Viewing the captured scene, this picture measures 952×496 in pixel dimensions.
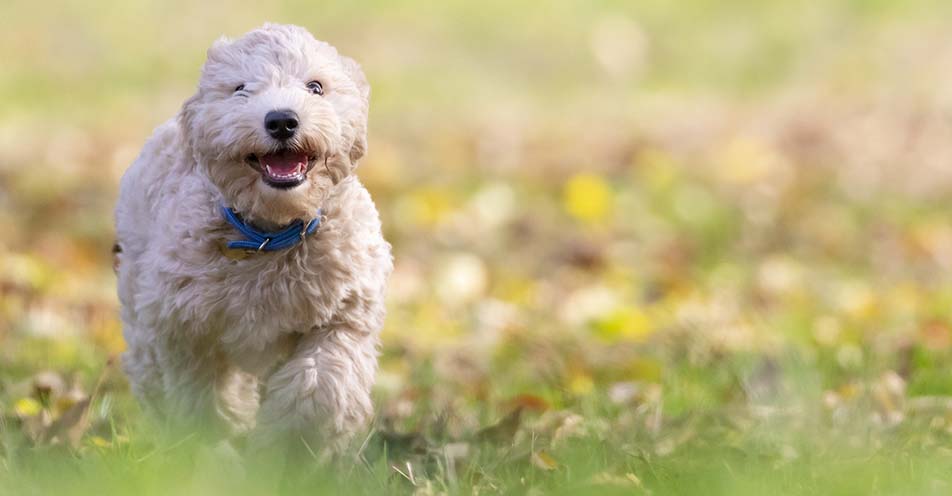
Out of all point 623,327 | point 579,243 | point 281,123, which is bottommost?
point 579,243

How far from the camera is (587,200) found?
8.70m

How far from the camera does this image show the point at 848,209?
29.6 ft

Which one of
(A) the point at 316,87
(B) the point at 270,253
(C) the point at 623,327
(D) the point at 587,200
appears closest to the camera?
(A) the point at 316,87

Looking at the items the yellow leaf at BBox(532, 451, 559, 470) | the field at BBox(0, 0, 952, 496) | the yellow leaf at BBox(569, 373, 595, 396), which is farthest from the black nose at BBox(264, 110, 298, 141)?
the yellow leaf at BBox(569, 373, 595, 396)

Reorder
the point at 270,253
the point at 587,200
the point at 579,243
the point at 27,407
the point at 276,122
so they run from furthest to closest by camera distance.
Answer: the point at 587,200 → the point at 579,243 → the point at 27,407 → the point at 270,253 → the point at 276,122

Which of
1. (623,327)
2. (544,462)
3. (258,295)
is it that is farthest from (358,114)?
(623,327)

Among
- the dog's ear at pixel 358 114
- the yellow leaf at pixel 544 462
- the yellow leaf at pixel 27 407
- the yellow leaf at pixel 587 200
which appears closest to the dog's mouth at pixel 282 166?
the dog's ear at pixel 358 114

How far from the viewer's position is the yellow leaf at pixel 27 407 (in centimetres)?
427

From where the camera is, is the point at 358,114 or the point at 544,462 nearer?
the point at 544,462

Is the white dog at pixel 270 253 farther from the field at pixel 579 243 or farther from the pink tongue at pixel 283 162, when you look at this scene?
the field at pixel 579 243

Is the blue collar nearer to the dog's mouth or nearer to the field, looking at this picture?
the dog's mouth

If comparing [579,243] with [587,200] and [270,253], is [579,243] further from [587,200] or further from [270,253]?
[270,253]

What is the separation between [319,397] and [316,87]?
84 cm

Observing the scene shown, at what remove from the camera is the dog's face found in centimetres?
358
